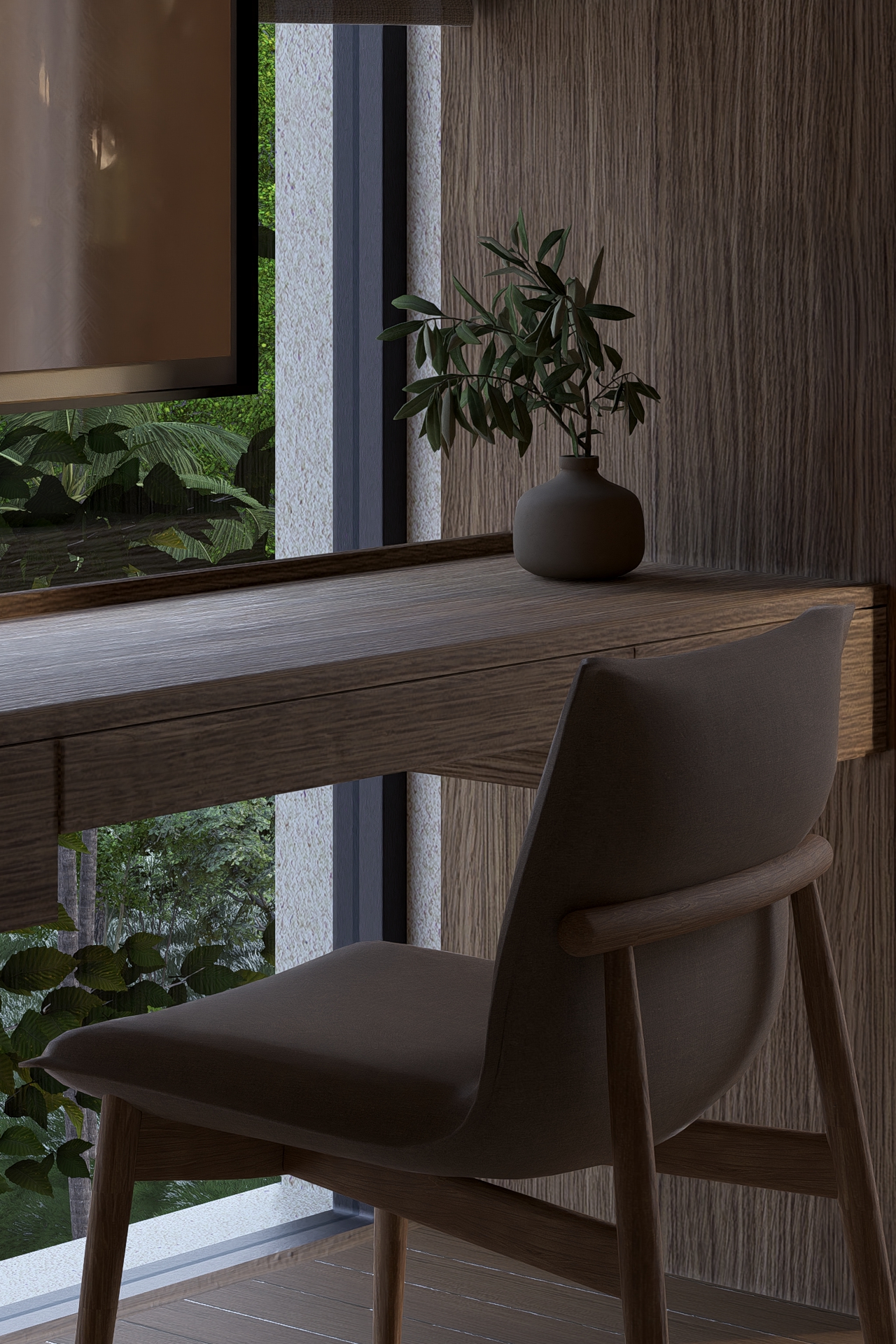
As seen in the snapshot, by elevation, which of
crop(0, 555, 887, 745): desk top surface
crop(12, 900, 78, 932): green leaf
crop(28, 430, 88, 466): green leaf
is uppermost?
crop(28, 430, 88, 466): green leaf

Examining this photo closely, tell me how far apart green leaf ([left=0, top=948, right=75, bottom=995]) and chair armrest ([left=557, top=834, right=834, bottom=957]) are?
0.96 meters

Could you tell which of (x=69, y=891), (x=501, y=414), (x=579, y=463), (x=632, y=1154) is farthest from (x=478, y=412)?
(x=632, y=1154)

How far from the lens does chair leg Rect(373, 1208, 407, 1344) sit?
195 centimetres

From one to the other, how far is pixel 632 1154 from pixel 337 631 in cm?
58

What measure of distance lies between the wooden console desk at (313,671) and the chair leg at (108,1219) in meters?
0.26

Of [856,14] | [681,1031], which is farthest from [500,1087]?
[856,14]

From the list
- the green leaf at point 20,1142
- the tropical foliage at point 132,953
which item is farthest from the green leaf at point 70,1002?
the green leaf at point 20,1142

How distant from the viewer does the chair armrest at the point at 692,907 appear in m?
1.38

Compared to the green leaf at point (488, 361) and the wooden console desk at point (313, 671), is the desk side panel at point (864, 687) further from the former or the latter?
the green leaf at point (488, 361)

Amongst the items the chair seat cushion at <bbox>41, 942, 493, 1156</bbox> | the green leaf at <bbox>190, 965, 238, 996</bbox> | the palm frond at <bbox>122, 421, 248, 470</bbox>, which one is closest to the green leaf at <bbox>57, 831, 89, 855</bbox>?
the green leaf at <bbox>190, 965, 238, 996</bbox>

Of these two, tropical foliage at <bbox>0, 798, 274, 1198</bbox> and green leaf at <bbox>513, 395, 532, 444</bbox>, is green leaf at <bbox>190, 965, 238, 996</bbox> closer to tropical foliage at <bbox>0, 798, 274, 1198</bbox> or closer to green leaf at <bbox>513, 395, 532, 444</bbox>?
tropical foliage at <bbox>0, 798, 274, 1198</bbox>

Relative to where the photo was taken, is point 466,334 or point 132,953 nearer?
point 466,334

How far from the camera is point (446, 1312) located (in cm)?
227

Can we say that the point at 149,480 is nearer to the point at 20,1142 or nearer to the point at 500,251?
the point at 500,251
